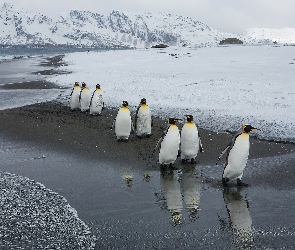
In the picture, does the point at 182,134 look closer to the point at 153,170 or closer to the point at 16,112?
the point at 153,170

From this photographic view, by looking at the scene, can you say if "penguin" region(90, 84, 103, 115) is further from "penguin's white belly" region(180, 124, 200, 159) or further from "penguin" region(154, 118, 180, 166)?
"penguin" region(154, 118, 180, 166)

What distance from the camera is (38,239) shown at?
4.77 metres

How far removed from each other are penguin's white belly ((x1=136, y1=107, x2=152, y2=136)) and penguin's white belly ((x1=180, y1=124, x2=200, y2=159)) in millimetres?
1861

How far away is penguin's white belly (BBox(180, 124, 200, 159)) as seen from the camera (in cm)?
807

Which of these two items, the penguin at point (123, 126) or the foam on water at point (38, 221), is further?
the penguin at point (123, 126)

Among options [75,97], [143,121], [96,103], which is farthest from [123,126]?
[75,97]

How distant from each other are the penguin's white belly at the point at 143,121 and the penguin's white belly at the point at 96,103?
2.92 meters

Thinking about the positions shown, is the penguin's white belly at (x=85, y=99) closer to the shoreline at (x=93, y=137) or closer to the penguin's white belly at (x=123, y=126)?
the shoreline at (x=93, y=137)

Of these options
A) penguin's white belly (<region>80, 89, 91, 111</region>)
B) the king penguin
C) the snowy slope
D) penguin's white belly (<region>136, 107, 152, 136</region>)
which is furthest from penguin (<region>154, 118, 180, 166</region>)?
penguin's white belly (<region>80, 89, 91, 111</region>)

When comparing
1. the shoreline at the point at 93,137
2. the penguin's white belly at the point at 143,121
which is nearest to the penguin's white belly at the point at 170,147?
the shoreline at the point at 93,137

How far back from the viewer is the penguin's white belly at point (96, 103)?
41.1 feet

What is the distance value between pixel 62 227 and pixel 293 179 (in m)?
4.04

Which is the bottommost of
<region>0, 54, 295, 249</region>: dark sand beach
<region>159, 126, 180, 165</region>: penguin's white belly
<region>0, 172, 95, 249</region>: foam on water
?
<region>0, 172, 95, 249</region>: foam on water

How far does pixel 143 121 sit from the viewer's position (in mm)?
9820
